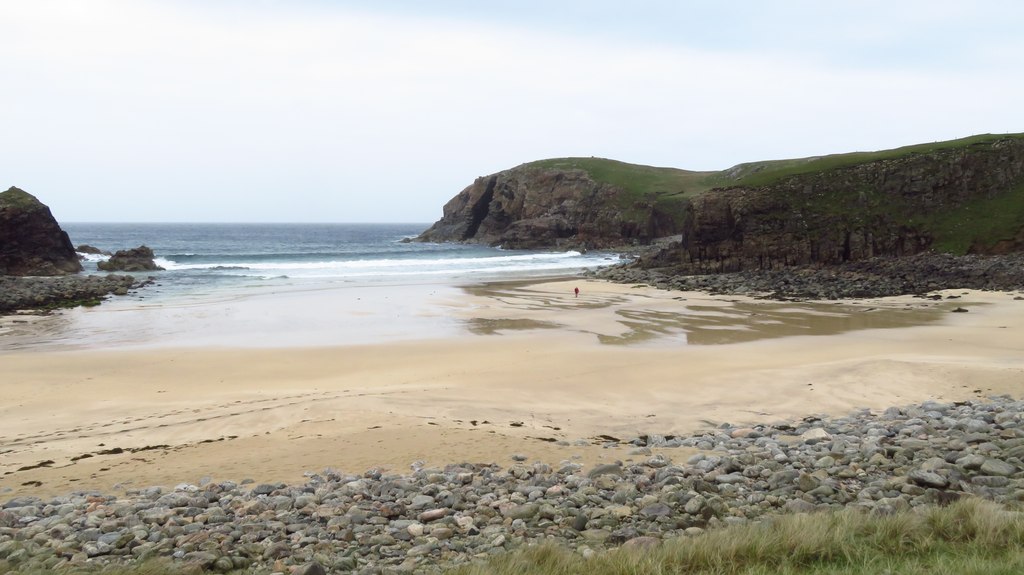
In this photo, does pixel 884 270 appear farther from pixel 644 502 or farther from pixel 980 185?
pixel 644 502

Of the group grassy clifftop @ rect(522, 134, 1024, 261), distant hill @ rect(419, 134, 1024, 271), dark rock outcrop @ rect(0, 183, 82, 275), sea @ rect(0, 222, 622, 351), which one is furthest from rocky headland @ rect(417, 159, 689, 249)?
dark rock outcrop @ rect(0, 183, 82, 275)

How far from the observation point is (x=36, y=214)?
4697 cm

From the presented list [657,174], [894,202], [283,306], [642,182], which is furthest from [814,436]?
[657,174]

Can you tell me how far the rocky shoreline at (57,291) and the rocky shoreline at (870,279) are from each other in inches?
1216

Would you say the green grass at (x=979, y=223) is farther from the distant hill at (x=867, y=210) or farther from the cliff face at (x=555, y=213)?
the cliff face at (x=555, y=213)

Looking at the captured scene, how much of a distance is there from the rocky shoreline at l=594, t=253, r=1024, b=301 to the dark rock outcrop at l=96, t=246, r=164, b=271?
136 feet

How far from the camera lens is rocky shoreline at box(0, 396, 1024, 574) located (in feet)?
19.4

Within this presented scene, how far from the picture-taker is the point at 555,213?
273ft

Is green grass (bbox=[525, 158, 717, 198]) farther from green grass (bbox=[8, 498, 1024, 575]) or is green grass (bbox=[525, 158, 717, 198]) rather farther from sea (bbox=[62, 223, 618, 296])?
green grass (bbox=[8, 498, 1024, 575])

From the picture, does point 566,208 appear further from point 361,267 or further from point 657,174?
point 361,267

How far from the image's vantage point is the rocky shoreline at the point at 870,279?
1196 inches

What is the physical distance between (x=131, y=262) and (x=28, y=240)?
27.1 ft

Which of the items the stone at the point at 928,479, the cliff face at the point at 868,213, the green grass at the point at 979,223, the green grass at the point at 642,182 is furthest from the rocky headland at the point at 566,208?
the stone at the point at 928,479

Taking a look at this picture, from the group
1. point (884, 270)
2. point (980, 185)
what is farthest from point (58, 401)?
point (980, 185)
